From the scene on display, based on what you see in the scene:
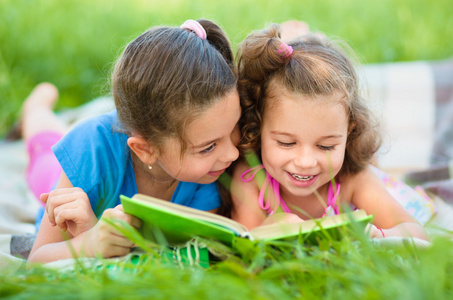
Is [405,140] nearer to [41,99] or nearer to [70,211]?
[70,211]

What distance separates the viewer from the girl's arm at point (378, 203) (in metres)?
1.92

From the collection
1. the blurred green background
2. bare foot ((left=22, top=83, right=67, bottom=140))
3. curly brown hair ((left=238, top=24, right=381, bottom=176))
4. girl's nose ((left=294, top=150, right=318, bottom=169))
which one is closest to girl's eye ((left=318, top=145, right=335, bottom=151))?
girl's nose ((left=294, top=150, right=318, bottom=169))

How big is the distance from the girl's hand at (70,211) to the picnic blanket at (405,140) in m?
0.55

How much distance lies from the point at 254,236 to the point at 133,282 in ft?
1.38

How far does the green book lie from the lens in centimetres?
138

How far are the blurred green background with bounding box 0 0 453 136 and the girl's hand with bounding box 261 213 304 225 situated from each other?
245 cm

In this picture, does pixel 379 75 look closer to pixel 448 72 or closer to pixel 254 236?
pixel 448 72

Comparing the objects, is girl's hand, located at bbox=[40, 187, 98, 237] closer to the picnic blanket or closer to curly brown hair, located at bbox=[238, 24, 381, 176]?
the picnic blanket

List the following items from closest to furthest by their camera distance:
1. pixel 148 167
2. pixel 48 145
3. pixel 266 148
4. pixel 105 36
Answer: pixel 266 148, pixel 148 167, pixel 48 145, pixel 105 36

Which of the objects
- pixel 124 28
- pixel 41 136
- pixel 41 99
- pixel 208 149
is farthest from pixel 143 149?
pixel 124 28

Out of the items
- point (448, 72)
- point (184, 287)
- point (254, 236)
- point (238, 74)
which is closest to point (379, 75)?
point (448, 72)

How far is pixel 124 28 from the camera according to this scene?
4848mm

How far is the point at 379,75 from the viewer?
363 centimetres

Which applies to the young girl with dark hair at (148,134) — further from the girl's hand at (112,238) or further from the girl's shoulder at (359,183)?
the girl's shoulder at (359,183)
